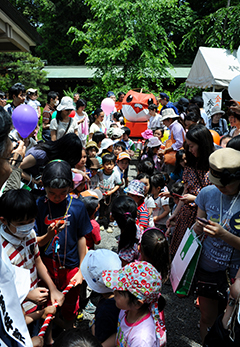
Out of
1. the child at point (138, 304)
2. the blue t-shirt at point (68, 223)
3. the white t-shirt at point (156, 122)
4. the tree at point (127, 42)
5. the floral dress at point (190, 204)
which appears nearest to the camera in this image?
the child at point (138, 304)

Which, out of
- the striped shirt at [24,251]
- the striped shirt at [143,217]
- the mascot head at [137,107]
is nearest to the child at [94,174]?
the striped shirt at [143,217]

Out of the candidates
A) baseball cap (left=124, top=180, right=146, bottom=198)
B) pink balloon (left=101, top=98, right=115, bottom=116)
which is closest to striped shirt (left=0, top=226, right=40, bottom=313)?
baseball cap (left=124, top=180, right=146, bottom=198)

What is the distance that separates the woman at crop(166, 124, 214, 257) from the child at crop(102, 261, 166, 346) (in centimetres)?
110

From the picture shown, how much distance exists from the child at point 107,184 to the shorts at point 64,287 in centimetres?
234

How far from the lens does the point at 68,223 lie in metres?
2.12

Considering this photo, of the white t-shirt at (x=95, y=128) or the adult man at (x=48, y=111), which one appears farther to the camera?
the adult man at (x=48, y=111)

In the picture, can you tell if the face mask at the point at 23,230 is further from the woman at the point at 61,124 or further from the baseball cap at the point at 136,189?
the woman at the point at 61,124

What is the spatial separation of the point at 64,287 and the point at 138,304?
90 cm

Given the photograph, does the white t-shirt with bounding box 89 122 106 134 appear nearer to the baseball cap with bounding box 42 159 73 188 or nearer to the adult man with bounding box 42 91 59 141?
the adult man with bounding box 42 91 59 141

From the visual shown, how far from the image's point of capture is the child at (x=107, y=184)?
454 centimetres

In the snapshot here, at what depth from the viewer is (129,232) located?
8.57 ft

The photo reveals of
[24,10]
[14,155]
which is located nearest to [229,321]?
[14,155]

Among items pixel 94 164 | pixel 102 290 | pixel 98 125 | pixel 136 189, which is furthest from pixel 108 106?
pixel 102 290

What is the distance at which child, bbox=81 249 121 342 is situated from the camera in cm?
175
